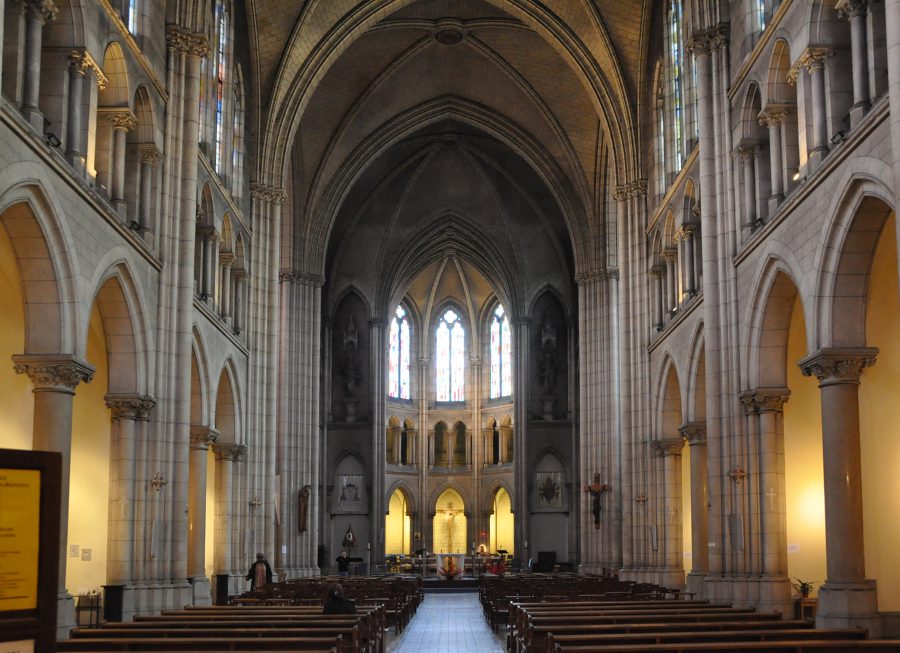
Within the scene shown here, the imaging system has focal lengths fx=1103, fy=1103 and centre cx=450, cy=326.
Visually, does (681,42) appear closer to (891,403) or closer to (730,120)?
(730,120)

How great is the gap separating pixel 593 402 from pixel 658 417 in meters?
12.9

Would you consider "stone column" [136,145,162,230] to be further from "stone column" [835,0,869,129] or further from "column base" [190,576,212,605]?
"stone column" [835,0,869,129]

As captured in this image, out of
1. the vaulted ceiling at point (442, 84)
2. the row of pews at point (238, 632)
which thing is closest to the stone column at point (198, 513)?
the row of pews at point (238, 632)

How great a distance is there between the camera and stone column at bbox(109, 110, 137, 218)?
72.4 feet

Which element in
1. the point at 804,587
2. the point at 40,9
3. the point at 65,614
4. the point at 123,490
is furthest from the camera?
the point at 804,587

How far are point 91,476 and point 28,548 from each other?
18.4m

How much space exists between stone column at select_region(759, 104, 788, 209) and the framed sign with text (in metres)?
17.4

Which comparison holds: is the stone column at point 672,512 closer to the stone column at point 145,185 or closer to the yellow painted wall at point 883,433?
the yellow painted wall at point 883,433

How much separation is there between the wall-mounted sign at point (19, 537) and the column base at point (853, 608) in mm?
14068

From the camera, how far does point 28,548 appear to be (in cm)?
709

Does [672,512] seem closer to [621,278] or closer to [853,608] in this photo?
[621,278]

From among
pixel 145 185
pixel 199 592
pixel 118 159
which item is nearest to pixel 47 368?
pixel 118 159

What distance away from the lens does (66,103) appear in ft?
63.2

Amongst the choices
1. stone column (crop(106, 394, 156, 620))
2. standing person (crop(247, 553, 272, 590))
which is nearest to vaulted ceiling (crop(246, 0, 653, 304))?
standing person (crop(247, 553, 272, 590))
